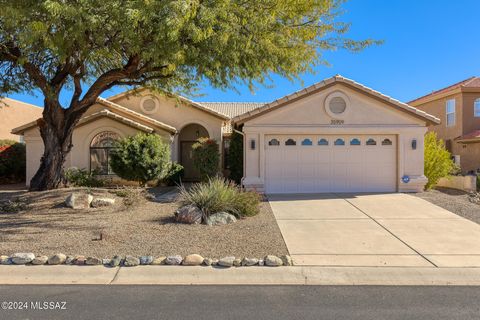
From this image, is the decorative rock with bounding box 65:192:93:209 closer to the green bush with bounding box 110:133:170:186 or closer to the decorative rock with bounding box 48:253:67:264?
the decorative rock with bounding box 48:253:67:264

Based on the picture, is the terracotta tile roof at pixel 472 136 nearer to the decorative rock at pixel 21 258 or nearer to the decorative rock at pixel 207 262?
the decorative rock at pixel 207 262

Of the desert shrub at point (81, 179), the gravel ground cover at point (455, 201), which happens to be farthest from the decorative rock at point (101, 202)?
the gravel ground cover at point (455, 201)

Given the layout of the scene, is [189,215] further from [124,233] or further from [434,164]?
[434,164]

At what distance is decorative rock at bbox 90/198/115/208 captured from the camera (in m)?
10.7

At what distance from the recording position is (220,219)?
29.5 ft

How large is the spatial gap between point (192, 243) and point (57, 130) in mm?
7281

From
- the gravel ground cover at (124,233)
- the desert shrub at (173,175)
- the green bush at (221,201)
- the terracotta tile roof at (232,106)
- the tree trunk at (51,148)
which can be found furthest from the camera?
the terracotta tile roof at (232,106)

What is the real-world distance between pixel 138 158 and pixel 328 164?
288 inches

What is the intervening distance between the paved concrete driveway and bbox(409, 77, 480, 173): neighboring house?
1132 cm

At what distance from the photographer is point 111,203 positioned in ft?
35.7

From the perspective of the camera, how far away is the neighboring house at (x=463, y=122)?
2120cm

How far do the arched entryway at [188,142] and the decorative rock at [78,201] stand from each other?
10300mm
